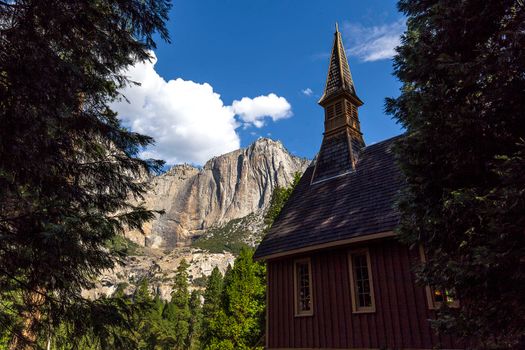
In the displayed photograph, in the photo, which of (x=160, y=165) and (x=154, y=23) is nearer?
(x=154, y=23)

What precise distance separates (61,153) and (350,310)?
7.71 m

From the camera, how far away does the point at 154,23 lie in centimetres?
640

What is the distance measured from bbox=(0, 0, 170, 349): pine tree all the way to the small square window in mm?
5911

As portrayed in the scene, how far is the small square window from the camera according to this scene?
10586 millimetres

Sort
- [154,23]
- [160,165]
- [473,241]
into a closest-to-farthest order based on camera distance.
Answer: [473,241]
[154,23]
[160,165]

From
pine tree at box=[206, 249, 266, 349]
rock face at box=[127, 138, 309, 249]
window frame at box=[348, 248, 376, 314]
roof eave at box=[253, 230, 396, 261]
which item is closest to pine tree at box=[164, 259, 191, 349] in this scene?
pine tree at box=[206, 249, 266, 349]

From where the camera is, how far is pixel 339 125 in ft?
49.0

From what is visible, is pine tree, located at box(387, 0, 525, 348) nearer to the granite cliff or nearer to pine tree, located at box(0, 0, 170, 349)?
pine tree, located at box(0, 0, 170, 349)

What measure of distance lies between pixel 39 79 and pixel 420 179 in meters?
5.26

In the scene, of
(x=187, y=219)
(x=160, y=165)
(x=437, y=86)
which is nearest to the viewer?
(x=437, y=86)

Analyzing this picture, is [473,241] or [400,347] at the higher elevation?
[473,241]

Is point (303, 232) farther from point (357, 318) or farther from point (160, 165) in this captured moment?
point (160, 165)

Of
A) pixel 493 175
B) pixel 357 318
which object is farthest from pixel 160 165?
pixel 357 318

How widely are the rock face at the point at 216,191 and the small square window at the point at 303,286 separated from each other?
487ft
